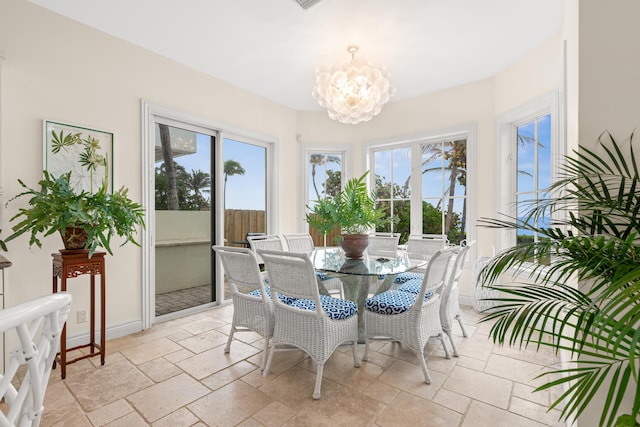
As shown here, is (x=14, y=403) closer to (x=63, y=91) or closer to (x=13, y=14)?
(x=63, y=91)

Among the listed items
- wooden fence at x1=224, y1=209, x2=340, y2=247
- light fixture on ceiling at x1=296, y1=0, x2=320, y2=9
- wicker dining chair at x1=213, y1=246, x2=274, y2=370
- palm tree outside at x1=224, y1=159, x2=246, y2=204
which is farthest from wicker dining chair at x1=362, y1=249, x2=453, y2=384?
palm tree outside at x1=224, y1=159, x2=246, y2=204

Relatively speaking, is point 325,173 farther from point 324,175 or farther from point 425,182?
point 425,182

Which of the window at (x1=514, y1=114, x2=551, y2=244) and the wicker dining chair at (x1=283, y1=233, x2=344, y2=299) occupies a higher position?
the window at (x1=514, y1=114, x2=551, y2=244)

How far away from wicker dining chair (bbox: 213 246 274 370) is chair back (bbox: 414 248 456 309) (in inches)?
42.0

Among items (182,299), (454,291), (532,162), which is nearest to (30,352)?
(454,291)

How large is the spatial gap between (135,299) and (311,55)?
3.03m

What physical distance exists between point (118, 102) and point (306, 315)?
8.66 feet

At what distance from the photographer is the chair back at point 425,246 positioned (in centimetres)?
325

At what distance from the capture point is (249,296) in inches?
91.7

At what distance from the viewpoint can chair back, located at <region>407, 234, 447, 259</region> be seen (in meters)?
3.25

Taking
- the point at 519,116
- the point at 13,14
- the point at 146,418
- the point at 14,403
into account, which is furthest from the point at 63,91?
the point at 519,116

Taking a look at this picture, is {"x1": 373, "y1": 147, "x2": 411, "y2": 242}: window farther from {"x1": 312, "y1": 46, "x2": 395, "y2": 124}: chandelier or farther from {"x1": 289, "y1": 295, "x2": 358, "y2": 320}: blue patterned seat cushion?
{"x1": 289, "y1": 295, "x2": 358, "y2": 320}: blue patterned seat cushion

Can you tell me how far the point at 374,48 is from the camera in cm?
300

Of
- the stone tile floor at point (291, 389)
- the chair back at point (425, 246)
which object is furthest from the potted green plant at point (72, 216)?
the chair back at point (425, 246)
